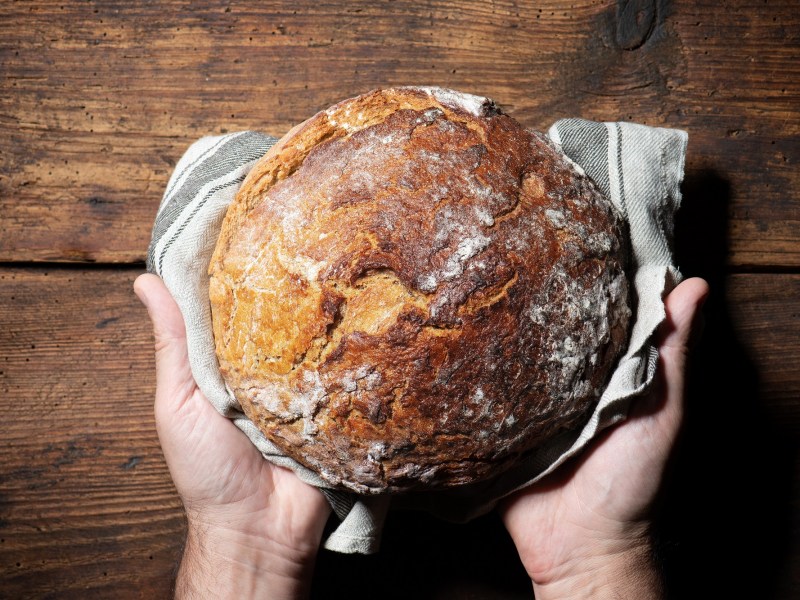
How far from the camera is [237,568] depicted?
155 cm

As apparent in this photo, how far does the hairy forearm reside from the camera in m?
1.55

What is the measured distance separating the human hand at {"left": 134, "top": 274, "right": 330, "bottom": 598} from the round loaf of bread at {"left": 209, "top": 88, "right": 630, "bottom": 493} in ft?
0.88

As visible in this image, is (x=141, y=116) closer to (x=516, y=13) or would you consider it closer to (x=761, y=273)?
(x=516, y=13)

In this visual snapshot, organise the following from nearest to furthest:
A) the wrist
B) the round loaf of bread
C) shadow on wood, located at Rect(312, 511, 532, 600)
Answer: the round loaf of bread < the wrist < shadow on wood, located at Rect(312, 511, 532, 600)

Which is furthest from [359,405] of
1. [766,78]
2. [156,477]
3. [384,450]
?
[766,78]

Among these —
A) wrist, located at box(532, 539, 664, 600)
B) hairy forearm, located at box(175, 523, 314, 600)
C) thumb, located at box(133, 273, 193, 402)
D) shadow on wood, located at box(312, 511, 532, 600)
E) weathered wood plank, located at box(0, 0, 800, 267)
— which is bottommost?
shadow on wood, located at box(312, 511, 532, 600)

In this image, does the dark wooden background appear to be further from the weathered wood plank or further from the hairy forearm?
the hairy forearm

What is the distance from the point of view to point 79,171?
1812 mm

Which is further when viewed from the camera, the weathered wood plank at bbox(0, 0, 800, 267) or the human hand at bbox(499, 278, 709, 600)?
the weathered wood plank at bbox(0, 0, 800, 267)

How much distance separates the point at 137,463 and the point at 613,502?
1.31 meters

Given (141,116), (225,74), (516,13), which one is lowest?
(141,116)

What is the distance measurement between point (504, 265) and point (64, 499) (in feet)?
4.87

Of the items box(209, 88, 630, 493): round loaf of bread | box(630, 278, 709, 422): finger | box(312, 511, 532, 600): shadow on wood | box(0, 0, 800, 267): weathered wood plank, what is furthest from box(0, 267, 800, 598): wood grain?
box(209, 88, 630, 493): round loaf of bread

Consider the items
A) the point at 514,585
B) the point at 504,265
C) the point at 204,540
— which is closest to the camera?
the point at 504,265
